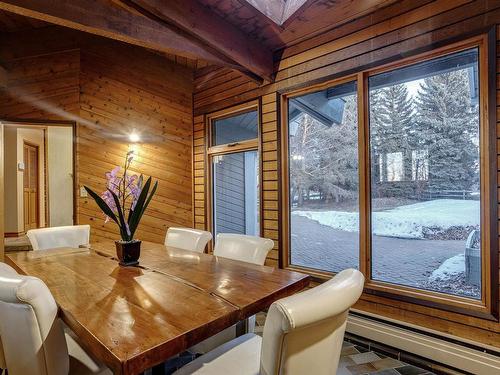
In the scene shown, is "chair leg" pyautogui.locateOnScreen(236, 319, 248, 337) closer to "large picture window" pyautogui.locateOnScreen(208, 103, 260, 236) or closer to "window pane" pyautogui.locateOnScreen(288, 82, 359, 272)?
"window pane" pyautogui.locateOnScreen(288, 82, 359, 272)

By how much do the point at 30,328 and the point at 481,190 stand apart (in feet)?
8.73

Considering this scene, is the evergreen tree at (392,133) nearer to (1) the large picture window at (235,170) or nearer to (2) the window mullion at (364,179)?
(2) the window mullion at (364,179)

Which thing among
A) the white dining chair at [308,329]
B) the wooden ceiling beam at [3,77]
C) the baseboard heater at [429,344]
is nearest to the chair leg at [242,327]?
the white dining chair at [308,329]

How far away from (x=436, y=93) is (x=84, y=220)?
13.0 feet

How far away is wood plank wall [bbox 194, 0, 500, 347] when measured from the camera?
2.10 metres

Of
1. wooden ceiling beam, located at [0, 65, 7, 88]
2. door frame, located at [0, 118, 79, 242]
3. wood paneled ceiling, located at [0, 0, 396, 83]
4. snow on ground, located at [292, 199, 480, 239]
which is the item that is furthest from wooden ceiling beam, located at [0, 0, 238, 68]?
snow on ground, located at [292, 199, 480, 239]

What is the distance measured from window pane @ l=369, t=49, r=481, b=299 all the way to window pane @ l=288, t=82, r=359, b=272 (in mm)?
221

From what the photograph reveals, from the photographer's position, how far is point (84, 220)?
148 inches

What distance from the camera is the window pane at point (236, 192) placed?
12.5 feet

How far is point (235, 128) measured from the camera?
3.99 m

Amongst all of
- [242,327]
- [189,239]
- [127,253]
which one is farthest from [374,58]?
[127,253]

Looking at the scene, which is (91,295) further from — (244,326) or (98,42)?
(98,42)

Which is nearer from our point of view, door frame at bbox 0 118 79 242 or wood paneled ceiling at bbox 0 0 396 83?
wood paneled ceiling at bbox 0 0 396 83

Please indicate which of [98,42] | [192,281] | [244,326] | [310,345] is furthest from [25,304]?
[98,42]
